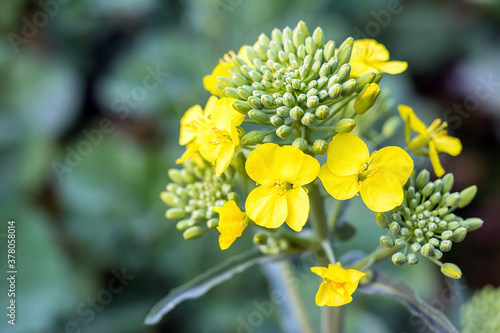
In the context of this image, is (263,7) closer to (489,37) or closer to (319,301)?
(489,37)

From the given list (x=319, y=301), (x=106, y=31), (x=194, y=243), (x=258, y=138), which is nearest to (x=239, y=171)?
(x=258, y=138)

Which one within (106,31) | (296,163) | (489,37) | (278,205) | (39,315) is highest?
(489,37)

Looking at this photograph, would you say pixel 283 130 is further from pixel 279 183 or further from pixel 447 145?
pixel 447 145

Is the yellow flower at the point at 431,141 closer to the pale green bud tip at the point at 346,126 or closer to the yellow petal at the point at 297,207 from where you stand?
the pale green bud tip at the point at 346,126

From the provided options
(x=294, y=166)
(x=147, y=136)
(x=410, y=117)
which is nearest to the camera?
(x=294, y=166)

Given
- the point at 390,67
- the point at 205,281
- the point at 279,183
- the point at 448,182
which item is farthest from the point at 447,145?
the point at 205,281

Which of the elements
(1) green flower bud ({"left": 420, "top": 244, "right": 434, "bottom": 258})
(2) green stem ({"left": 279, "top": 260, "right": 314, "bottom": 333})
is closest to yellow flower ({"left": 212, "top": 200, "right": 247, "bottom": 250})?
(1) green flower bud ({"left": 420, "top": 244, "right": 434, "bottom": 258})

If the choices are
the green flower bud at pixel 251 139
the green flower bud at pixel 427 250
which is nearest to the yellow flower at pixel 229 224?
the green flower bud at pixel 251 139
